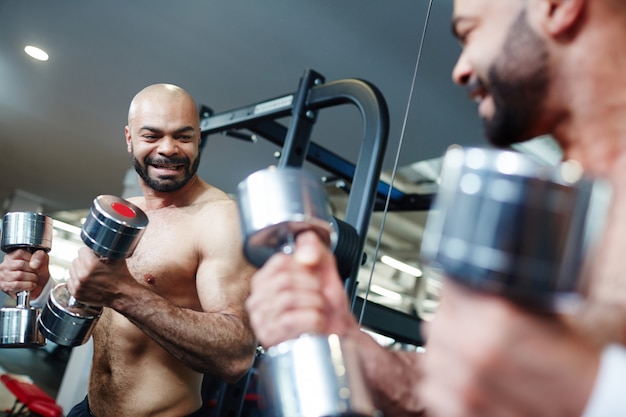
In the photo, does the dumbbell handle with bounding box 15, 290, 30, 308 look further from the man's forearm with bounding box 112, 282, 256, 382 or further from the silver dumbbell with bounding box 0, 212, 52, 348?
the man's forearm with bounding box 112, 282, 256, 382

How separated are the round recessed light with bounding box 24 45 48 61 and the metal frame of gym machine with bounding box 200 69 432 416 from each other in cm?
234

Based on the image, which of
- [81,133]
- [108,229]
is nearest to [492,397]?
[108,229]

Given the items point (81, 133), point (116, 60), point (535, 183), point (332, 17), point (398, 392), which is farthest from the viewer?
point (81, 133)

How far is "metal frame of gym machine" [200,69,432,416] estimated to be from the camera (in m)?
2.03

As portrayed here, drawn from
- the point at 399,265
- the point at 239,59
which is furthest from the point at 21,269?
the point at 399,265

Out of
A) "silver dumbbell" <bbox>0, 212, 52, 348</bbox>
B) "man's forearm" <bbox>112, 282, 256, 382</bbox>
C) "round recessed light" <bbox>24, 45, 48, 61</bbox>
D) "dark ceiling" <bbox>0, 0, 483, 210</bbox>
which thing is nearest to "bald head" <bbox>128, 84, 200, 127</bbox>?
"silver dumbbell" <bbox>0, 212, 52, 348</bbox>

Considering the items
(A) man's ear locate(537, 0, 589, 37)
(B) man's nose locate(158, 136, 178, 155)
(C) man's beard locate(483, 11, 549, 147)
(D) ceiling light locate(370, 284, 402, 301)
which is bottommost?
(D) ceiling light locate(370, 284, 402, 301)

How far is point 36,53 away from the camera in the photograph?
4.94 m

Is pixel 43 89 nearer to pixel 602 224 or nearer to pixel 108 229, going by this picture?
pixel 108 229

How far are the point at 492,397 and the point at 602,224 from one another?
0.15 metres

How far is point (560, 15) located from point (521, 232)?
1.37 feet

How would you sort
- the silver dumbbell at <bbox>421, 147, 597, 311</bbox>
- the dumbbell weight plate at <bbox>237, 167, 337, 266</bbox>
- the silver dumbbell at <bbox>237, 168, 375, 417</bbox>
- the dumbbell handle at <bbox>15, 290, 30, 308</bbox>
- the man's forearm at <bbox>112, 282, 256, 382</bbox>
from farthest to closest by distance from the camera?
the dumbbell handle at <bbox>15, 290, 30, 308</bbox> < the man's forearm at <bbox>112, 282, 256, 382</bbox> < the dumbbell weight plate at <bbox>237, 167, 337, 266</bbox> < the silver dumbbell at <bbox>237, 168, 375, 417</bbox> < the silver dumbbell at <bbox>421, 147, 597, 311</bbox>

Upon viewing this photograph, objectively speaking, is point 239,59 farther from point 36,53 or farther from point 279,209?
point 279,209

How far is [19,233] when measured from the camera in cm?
182
